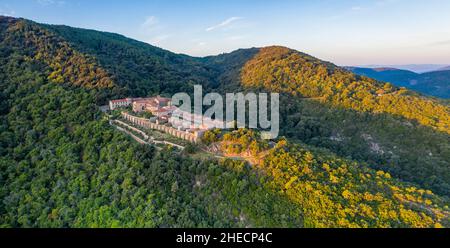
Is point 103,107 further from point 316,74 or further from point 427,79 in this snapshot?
point 427,79

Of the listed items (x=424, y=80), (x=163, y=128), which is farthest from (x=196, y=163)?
(x=424, y=80)

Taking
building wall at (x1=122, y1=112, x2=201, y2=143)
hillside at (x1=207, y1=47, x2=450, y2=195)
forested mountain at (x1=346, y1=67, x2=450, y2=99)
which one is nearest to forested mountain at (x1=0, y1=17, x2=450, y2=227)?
hillside at (x1=207, y1=47, x2=450, y2=195)

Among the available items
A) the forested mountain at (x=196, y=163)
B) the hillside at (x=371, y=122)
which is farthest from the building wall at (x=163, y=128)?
the hillside at (x=371, y=122)

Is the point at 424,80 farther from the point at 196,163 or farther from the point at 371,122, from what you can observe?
the point at 196,163

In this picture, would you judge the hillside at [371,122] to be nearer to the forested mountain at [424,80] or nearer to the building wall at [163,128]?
the building wall at [163,128]
